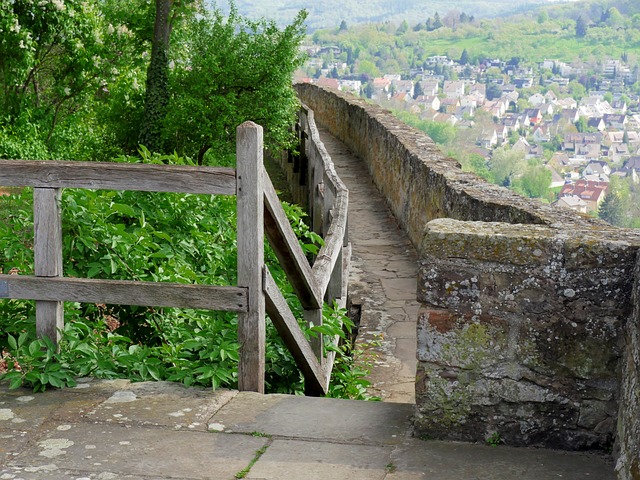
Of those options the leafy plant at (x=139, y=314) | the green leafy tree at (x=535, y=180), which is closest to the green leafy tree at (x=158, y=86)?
the green leafy tree at (x=535, y=180)

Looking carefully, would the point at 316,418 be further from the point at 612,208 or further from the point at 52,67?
the point at 612,208

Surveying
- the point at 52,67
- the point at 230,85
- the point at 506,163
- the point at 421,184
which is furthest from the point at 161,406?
the point at 506,163

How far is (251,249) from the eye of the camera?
3.68 metres

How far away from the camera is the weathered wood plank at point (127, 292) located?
369cm

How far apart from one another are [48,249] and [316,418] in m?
1.29

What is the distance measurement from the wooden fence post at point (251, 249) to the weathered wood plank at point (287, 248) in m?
0.11

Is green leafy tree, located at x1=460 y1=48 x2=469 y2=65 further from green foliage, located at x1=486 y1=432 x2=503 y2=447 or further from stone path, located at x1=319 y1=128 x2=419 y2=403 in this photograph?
green foliage, located at x1=486 y1=432 x2=503 y2=447

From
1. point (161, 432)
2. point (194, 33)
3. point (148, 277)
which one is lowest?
point (161, 432)

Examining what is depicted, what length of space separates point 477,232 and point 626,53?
65643 millimetres

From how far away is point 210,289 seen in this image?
3691 millimetres

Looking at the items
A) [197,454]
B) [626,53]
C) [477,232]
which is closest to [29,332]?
[197,454]

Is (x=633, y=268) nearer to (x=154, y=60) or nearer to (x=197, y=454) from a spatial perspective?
(x=197, y=454)

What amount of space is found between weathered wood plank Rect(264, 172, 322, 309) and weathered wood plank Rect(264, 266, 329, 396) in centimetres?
18

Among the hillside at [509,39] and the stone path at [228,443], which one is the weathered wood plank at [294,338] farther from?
the hillside at [509,39]
